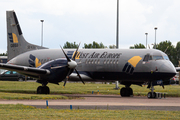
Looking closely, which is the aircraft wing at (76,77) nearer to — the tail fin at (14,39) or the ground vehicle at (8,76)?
the tail fin at (14,39)

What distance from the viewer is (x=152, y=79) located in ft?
81.7

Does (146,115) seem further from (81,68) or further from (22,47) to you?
(22,47)

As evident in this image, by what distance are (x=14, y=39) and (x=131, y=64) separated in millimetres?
14161

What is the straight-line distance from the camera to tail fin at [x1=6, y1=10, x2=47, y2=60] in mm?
33500

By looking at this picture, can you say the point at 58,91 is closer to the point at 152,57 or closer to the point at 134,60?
the point at 134,60

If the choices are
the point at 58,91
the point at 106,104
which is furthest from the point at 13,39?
the point at 106,104

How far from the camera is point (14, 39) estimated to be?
3384 cm

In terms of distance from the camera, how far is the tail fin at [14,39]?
33.5 metres

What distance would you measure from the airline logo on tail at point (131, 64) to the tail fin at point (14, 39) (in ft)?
39.2

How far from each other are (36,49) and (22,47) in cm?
150

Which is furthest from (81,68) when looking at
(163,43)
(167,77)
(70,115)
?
(163,43)

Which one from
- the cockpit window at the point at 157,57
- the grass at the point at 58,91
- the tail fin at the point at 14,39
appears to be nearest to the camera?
the grass at the point at 58,91

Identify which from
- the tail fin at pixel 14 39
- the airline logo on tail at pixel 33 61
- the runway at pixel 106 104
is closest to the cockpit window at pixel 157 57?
the runway at pixel 106 104

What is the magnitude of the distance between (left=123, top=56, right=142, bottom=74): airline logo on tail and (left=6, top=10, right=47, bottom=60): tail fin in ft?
39.2
